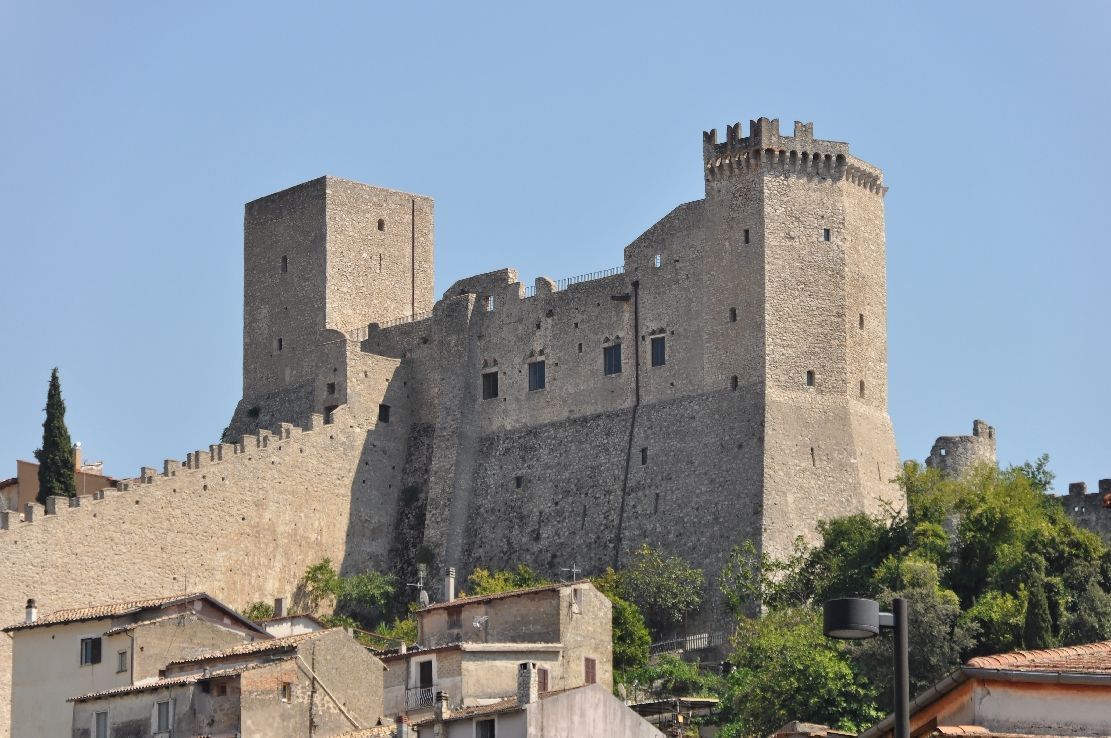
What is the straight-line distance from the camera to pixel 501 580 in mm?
59375

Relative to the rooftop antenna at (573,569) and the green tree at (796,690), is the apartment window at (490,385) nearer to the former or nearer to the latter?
the rooftop antenna at (573,569)

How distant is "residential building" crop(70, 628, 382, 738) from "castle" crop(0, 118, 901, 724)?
1327 centimetres

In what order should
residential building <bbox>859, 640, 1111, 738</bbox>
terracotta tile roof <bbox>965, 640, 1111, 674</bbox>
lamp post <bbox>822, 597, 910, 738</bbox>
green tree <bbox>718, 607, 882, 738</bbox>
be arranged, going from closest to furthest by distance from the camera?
lamp post <bbox>822, 597, 910, 738</bbox>, residential building <bbox>859, 640, 1111, 738</bbox>, terracotta tile roof <bbox>965, 640, 1111, 674</bbox>, green tree <bbox>718, 607, 882, 738</bbox>

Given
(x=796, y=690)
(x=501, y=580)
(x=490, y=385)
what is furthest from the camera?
(x=490, y=385)

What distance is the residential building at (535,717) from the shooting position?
118 feet

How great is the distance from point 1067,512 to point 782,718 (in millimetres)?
17894

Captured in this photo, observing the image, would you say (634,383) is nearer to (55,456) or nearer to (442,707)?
(55,456)

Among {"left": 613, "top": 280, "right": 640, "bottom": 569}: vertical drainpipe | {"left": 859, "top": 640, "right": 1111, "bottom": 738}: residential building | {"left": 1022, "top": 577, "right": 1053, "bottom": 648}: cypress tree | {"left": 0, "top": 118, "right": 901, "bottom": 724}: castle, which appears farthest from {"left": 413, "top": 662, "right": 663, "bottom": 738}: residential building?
{"left": 613, "top": 280, "right": 640, "bottom": 569}: vertical drainpipe

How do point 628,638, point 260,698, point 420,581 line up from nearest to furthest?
point 260,698
point 628,638
point 420,581

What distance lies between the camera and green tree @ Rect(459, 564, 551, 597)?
58656mm

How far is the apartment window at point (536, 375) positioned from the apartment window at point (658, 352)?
13.1 ft

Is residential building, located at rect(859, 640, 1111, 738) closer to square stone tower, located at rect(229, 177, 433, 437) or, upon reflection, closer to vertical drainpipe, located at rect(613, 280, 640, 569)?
vertical drainpipe, located at rect(613, 280, 640, 569)

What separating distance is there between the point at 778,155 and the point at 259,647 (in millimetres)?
22454

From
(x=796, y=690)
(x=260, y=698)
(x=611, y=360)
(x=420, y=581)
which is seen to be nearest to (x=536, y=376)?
(x=611, y=360)
